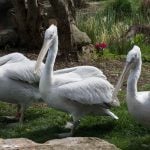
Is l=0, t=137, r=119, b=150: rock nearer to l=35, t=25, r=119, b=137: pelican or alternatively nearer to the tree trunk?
l=35, t=25, r=119, b=137: pelican

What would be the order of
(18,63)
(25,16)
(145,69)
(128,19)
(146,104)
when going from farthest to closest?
(128,19) → (25,16) → (145,69) → (18,63) → (146,104)

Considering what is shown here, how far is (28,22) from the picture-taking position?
37.1 feet

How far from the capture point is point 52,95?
6.88m

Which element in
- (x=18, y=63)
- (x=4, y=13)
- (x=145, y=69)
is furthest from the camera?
(x=4, y=13)

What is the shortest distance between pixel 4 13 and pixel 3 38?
A: 4.47 feet

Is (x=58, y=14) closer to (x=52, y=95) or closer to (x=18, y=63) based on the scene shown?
(x=18, y=63)

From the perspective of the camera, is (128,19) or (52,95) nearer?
(52,95)

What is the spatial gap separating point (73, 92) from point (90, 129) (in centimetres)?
72

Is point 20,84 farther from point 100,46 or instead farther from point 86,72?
point 100,46

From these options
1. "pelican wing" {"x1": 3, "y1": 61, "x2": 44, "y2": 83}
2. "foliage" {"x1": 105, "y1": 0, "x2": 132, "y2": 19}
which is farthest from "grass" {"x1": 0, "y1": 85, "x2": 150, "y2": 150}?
"foliage" {"x1": 105, "y1": 0, "x2": 132, "y2": 19}

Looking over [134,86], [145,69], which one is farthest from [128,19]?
[134,86]

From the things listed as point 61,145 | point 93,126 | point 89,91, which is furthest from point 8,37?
point 61,145

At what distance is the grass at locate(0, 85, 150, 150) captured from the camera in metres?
6.77

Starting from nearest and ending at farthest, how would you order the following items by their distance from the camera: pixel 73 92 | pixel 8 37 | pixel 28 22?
pixel 73 92, pixel 28 22, pixel 8 37
